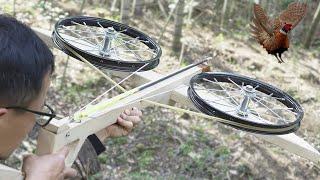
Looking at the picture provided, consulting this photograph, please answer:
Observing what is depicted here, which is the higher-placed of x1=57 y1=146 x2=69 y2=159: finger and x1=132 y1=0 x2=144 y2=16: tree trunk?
x1=57 y1=146 x2=69 y2=159: finger

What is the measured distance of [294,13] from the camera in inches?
68.7

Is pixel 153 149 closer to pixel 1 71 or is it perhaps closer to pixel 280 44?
pixel 280 44

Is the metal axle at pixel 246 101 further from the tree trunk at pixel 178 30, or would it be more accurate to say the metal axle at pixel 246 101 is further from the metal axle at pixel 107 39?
the tree trunk at pixel 178 30

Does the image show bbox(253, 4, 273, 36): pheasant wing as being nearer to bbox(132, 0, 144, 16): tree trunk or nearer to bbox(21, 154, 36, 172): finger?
bbox(21, 154, 36, 172): finger

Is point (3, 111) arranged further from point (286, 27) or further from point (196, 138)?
point (196, 138)

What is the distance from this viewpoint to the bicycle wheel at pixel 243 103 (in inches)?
71.9

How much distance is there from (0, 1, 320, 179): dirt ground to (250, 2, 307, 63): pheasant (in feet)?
4.41

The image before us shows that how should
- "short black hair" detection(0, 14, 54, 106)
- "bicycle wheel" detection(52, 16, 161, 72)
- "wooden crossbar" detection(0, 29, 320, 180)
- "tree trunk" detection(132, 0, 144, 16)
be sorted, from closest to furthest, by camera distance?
"short black hair" detection(0, 14, 54, 106)
"wooden crossbar" detection(0, 29, 320, 180)
"bicycle wheel" detection(52, 16, 161, 72)
"tree trunk" detection(132, 0, 144, 16)

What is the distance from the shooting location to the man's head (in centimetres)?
122

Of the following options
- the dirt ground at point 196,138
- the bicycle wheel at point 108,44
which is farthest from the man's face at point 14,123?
the dirt ground at point 196,138

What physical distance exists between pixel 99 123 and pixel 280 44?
2.51ft

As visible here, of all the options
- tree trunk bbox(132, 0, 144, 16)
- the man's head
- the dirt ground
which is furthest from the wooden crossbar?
tree trunk bbox(132, 0, 144, 16)

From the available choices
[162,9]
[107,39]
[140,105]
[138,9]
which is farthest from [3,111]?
[162,9]

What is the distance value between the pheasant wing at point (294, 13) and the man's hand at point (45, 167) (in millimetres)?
936
